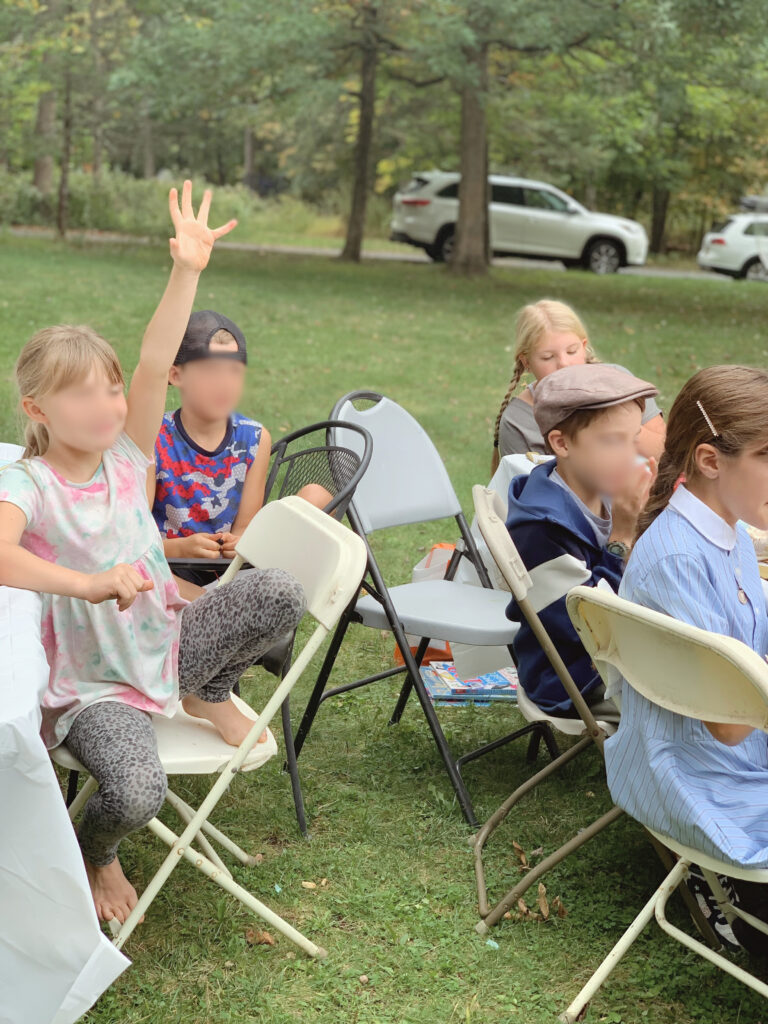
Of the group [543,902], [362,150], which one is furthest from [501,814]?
[362,150]

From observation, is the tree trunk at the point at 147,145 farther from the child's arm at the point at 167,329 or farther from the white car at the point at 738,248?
the child's arm at the point at 167,329

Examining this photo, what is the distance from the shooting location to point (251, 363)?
10453mm

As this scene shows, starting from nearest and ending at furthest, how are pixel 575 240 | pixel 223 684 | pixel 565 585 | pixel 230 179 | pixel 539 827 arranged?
pixel 223 684 → pixel 565 585 → pixel 539 827 → pixel 575 240 → pixel 230 179

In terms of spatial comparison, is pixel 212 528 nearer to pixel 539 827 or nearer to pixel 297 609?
pixel 297 609

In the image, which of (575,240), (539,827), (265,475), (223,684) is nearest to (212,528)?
(265,475)

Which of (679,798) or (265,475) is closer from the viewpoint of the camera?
(679,798)

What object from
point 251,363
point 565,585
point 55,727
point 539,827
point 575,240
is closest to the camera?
point 55,727

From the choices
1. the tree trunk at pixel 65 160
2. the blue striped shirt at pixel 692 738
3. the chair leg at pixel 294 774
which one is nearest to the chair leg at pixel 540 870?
the blue striped shirt at pixel 692 738

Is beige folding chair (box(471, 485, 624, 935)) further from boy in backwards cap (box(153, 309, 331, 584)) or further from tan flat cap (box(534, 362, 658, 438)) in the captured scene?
boy in backwards cap (box(153, 309, 331, 584))

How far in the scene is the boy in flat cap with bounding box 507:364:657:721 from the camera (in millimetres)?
3125

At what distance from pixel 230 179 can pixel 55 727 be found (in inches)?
1577

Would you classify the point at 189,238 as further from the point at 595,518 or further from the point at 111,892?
the point at 111,892

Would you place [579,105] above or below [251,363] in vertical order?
above

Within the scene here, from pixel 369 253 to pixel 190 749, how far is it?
21.9 m
